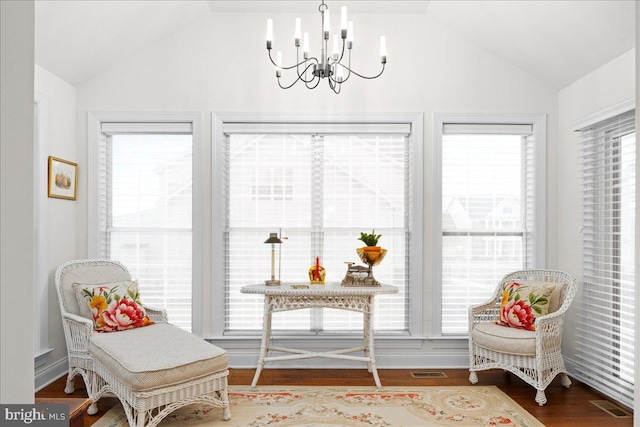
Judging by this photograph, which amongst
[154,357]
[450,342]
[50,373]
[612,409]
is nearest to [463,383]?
[450,342]

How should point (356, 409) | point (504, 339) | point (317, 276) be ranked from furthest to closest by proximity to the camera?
1. point (317, 276)
2. point (504, 339)
3. point (356, 409)

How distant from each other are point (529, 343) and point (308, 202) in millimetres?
2145

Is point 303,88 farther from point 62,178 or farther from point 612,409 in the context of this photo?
point 612,409

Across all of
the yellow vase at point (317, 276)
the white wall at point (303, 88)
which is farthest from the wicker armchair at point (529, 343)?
the yellow vase at point (317, 276)

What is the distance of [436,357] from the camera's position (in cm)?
425

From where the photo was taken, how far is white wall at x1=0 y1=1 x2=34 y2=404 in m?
0.64

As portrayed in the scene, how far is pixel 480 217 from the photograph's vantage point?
171 inches

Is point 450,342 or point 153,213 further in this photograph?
point 153,213

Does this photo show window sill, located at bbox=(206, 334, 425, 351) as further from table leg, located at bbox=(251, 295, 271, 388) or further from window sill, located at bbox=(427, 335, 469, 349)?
table leg, located at bbox=(251, 295, 271, 388)

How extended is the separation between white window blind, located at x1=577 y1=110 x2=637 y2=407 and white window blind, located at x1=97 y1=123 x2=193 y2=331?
340 cm

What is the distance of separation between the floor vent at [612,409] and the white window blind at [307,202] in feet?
5.28

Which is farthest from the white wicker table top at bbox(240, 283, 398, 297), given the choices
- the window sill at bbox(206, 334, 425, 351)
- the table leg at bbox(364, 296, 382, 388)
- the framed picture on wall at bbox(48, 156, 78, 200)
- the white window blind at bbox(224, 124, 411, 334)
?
the framed picture on wall at bbox(48, 156, 78, 200)

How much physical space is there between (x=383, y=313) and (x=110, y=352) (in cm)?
234

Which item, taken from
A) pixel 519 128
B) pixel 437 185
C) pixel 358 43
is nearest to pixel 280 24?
pixel 358 43
